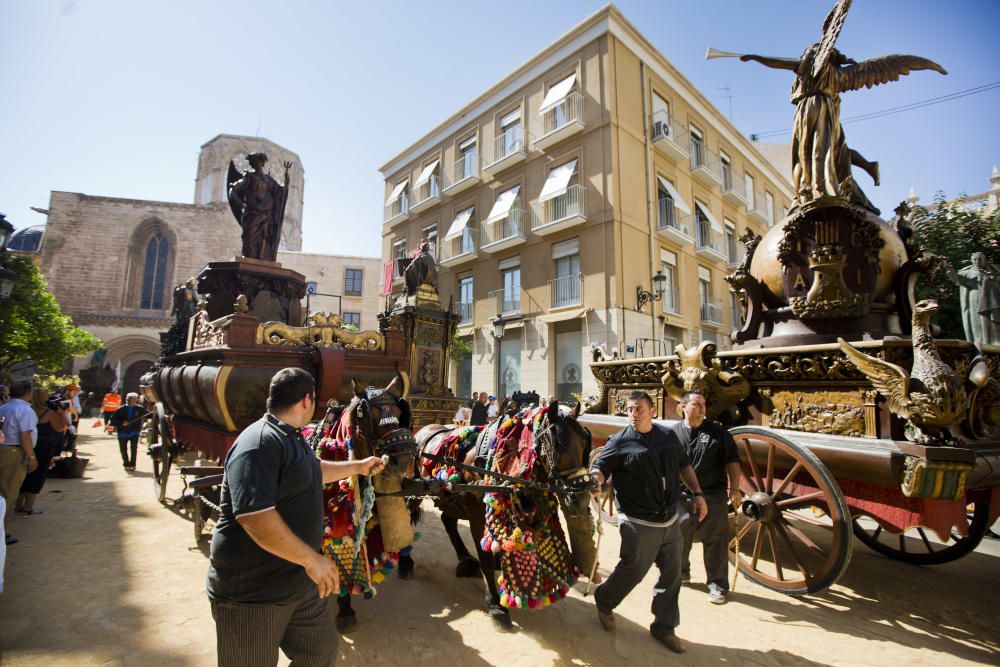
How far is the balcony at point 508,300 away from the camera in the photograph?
61.4ft

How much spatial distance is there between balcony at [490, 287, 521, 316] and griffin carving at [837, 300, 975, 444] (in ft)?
49.3

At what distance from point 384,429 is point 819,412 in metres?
3.74

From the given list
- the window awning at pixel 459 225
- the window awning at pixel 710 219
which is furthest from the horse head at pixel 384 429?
the window awning at pixel 710 219

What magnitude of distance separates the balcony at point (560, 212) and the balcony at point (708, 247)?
5.81m

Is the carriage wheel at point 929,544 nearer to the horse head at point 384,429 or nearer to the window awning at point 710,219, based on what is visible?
the horse head at point 384,429

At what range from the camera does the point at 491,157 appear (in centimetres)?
2052

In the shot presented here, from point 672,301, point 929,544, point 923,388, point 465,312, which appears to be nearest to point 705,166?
point 672,301

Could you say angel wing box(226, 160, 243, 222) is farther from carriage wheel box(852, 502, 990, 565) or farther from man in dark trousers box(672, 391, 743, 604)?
carriage wheel box(852, 502, 990, 565)

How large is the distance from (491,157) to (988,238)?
15928 mm

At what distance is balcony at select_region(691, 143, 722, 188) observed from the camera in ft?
65.4

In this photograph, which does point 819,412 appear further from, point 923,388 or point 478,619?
point 478,619

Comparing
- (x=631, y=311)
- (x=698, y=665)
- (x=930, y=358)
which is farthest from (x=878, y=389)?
(x=631, y=311)

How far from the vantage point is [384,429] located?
329 centimetres

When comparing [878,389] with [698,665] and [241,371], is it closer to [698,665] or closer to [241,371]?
[698,665]
